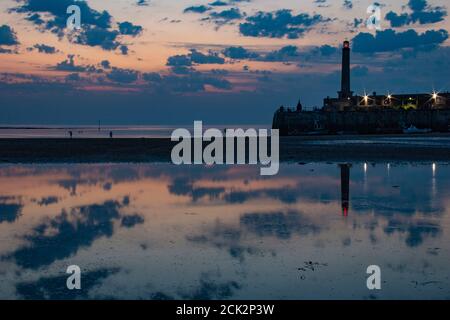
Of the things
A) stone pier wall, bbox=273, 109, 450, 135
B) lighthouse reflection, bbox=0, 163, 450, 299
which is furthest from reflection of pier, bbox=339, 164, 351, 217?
stone pier wall, bbox=273, 109, 450, 135

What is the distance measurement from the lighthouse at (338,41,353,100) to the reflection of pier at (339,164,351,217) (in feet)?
250

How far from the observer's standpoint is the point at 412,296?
5.55 m

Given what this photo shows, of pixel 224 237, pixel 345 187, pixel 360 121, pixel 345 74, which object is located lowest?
pixel 224 237

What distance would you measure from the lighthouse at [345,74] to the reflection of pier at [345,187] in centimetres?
7630

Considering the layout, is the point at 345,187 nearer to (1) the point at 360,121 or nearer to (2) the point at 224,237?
(2) the point at 224,237

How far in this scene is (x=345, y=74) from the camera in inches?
Result: 3760

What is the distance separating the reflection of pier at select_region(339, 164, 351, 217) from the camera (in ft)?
37.3

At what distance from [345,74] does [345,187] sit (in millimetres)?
84248

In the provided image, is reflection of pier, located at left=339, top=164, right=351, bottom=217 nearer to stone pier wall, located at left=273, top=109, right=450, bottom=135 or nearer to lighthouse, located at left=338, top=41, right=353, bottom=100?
stone pier wall, located at left=273, top=109, right=450, bottom=135

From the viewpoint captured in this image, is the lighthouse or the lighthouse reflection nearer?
the lighthouse reflection

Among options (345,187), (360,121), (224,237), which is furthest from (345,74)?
(224,237)

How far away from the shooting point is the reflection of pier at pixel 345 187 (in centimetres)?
1136

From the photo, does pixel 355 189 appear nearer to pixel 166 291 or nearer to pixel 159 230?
pixel 159 230

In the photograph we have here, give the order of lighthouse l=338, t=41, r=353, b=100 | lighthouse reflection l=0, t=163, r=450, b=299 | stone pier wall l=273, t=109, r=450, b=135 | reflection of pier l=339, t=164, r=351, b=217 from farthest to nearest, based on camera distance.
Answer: lighthouse l=338, t=41, r=353, b=100
stone pier wall l=273, t=109, r=450, b=135
reflection of pier l=339, t=164, r=351, b=217
lighthouse reflection l=0, t=163, r=450, b=299
